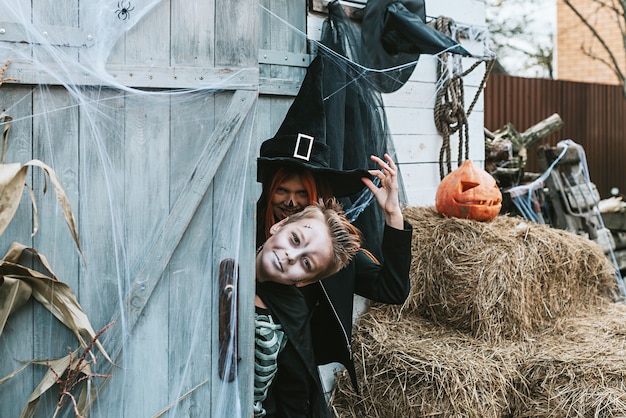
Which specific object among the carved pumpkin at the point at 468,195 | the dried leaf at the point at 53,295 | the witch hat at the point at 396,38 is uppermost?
the witch hat at the point at 396,38

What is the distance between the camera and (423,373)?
3.45m

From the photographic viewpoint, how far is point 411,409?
3.47 meters

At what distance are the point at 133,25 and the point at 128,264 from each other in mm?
740

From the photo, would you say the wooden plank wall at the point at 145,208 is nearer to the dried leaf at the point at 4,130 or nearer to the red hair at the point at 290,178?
the dried leaf at the point at 4,130

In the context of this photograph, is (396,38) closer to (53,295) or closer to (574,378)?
(574,378)

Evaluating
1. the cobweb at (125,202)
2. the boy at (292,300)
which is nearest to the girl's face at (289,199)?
the boy at (292,300)

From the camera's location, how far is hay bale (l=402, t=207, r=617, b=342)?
372 centimetres

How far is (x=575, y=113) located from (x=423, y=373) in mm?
8089

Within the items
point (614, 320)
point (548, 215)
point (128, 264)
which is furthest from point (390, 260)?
point (548, 215)

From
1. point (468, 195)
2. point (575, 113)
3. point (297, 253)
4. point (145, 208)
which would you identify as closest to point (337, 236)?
point (297, 253)

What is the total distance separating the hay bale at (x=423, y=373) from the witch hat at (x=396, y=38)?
48.5 inches

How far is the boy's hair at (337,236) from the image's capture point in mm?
2605

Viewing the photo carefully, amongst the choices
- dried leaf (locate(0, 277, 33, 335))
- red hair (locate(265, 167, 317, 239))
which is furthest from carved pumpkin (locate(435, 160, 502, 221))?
dried leaf (locate(0, 277, 33, 335))

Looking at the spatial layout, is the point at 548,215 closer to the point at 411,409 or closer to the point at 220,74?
the point at 411,409
